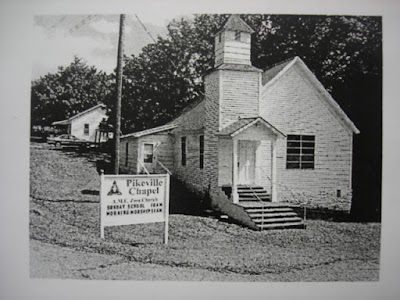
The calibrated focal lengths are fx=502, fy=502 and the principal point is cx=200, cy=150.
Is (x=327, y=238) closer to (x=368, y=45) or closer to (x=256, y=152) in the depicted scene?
(x=256, y=152)

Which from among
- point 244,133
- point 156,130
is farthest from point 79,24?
point 244,133

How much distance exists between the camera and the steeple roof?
3330 millimetres

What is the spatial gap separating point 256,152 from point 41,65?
1561mm

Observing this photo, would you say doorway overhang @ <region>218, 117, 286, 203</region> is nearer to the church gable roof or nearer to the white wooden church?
the white wooden church

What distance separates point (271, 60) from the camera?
3.41m

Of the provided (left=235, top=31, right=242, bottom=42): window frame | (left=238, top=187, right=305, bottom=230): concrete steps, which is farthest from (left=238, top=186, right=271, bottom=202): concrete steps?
(left=235, top=31, right=242, bottom=42): window frame

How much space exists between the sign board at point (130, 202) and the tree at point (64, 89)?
0.53 meters

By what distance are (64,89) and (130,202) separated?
0.89 m

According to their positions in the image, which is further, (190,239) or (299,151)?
(299,151)

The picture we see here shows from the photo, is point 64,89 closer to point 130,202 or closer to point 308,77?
point 130,202

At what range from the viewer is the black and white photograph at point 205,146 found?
10.9 ft

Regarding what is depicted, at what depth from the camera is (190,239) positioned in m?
3.37

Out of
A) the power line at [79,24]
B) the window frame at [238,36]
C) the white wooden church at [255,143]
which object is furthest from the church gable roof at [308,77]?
the power line at [79,24]

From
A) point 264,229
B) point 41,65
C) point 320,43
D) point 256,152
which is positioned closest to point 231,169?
point 256,152
